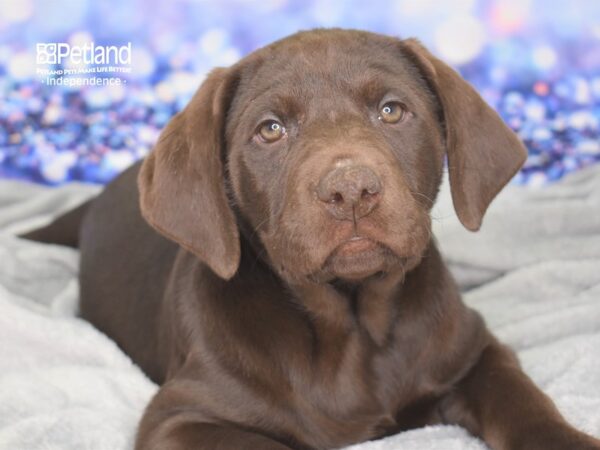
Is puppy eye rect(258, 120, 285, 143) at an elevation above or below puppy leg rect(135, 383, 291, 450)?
above

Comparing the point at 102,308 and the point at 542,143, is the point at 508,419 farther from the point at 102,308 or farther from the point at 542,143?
the point at 542,143

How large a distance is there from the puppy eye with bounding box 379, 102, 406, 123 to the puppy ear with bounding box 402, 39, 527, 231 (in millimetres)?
159

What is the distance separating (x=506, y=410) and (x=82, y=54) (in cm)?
363

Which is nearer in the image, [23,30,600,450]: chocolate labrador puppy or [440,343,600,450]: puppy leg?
[440,343,600,450]: puppy leg

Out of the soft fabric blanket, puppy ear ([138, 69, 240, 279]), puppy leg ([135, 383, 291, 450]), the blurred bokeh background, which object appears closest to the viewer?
puppy leg ([135, 383, 291, 450])

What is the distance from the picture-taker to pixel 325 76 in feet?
8.45

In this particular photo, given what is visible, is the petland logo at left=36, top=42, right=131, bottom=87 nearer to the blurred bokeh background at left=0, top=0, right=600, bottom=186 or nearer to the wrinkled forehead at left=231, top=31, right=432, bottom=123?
the blurred bokeh background at left=0, top=0, right=600, bottom=186

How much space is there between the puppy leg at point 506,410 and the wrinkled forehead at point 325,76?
0.78 metres

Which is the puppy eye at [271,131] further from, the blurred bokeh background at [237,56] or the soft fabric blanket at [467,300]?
the blurred bokeh background at [237,56]

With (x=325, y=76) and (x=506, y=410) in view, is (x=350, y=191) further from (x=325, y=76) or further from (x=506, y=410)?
(x=506, y=410)

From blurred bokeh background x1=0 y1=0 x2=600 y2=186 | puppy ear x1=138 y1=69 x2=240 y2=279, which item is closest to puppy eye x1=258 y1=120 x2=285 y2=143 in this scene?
puppy ear x1=138 y1=69 x2=240 y2=279

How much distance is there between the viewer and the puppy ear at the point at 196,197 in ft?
8.44

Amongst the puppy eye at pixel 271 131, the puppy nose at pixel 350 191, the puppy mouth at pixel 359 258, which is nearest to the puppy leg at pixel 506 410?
the puppy mouth at pixel 359 258

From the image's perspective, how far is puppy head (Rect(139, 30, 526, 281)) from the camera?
2320 mm
